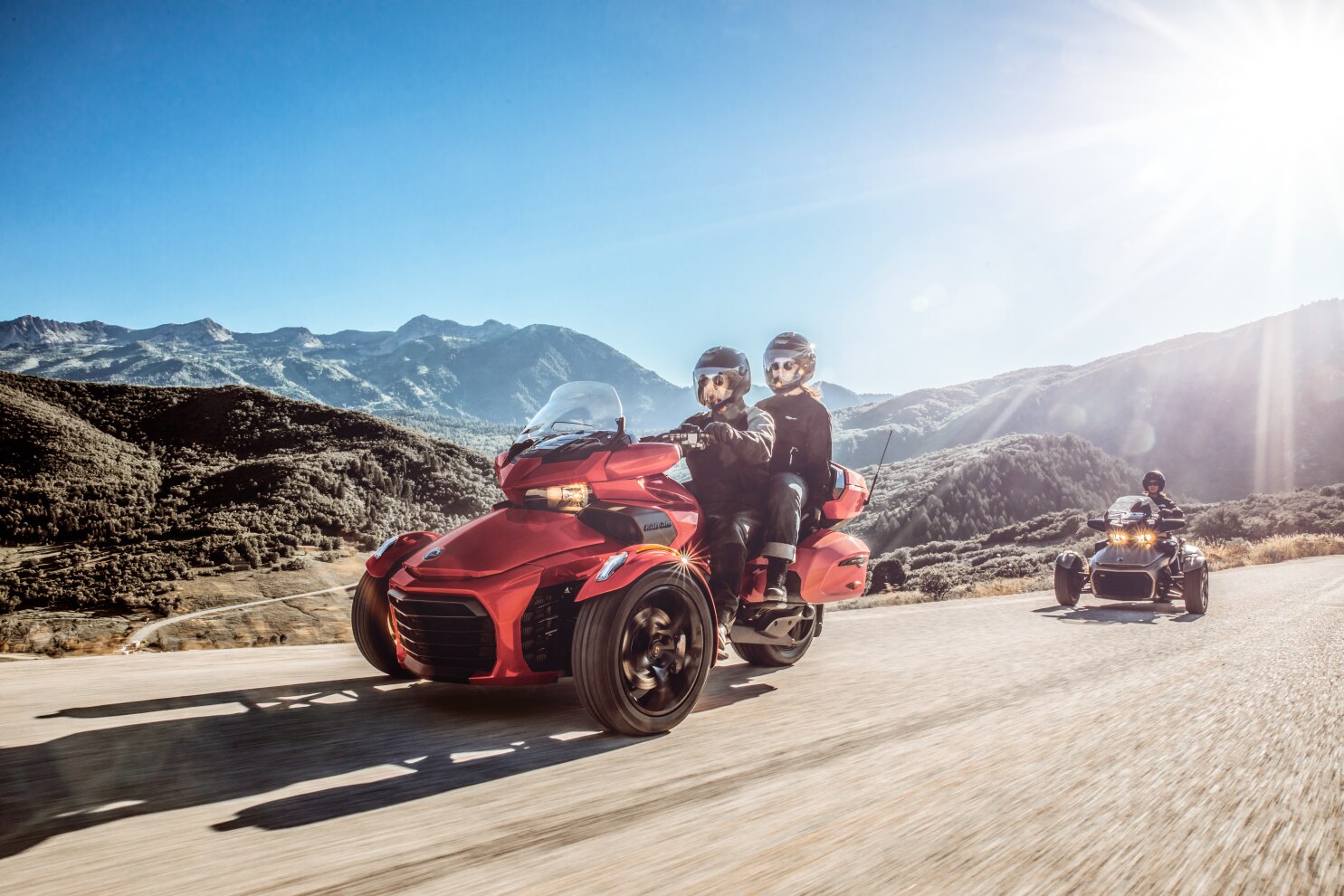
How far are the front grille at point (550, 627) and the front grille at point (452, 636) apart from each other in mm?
161

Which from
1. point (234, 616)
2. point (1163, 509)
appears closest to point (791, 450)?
point (1163, 509)

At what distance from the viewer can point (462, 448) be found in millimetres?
46469

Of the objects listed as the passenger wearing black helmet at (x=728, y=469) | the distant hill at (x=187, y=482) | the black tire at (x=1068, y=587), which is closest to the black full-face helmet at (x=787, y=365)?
the passenger wearing black helmet at (x=728, y=469)

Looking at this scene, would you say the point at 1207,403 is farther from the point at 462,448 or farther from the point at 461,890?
the point at 461,890

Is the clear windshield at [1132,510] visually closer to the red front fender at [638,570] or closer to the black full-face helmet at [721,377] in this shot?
the black full-face helmet at [721,377]

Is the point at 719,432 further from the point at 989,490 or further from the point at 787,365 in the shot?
the point at 989,490

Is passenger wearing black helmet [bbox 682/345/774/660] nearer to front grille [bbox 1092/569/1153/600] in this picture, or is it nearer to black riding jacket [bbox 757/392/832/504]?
black riding jacket [bbox 757/392/832/504]

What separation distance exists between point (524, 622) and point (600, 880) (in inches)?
67.5

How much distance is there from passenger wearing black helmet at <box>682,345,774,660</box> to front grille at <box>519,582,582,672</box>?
0.78 metres

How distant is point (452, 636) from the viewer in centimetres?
306

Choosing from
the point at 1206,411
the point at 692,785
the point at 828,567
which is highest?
the point at 1206,411

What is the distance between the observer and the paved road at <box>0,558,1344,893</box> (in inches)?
57.5

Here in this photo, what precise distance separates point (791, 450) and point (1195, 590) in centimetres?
711

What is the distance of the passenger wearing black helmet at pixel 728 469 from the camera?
3.90 metres
